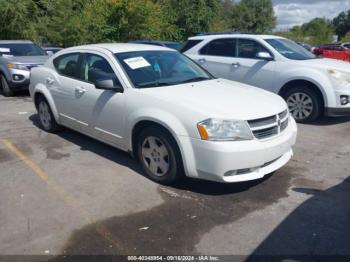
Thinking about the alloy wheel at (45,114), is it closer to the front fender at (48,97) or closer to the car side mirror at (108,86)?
the front fender at (48,97)

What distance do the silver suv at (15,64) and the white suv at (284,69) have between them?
4.68m

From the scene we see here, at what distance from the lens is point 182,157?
4000 millimetres

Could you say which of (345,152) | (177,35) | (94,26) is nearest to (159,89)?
(345,152)

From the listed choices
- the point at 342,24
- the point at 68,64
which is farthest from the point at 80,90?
the point at 342,24

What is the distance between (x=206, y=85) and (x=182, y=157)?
4.08 ft

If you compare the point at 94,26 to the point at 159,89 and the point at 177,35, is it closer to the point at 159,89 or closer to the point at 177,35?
the point at 177,35

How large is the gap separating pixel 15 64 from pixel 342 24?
89.4 m

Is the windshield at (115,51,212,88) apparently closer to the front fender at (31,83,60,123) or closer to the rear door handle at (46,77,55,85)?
the rear door handle at (46,77,55,85)

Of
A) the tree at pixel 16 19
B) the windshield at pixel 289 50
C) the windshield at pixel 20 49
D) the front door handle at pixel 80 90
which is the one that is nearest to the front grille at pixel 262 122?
the front door handle at pixel 80 90

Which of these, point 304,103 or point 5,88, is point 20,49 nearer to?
point 5,88

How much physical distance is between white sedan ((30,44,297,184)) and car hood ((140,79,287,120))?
11 mm

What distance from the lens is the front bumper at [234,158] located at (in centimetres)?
375

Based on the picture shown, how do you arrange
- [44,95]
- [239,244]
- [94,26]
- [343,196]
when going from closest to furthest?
[239,244]
[343,196]
[44,95]
[94,26]

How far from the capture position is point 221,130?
3.79 metres
